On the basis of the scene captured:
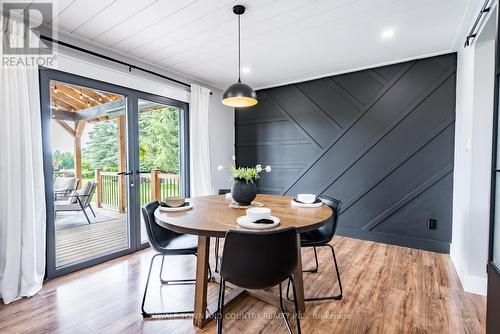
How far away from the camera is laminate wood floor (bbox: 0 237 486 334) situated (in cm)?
166

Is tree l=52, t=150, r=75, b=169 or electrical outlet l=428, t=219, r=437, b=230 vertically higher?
tree l=52, t=150, r=75, b=169

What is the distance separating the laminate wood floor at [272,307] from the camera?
1.66 metres

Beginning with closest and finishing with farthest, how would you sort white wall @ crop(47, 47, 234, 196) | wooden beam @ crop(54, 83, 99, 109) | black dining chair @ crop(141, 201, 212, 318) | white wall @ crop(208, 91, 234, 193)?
black dining chair @ crop(141, 201, 212, 318), white wall @ crop(47, 47, 234, 196), wooden beam @ crop(54, 83, 99, 109), white wall @ crop(208, 91, 234, 193)

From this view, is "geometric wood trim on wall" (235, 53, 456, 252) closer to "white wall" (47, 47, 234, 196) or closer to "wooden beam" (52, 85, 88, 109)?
"white wall" (47, 47, 234, 196)

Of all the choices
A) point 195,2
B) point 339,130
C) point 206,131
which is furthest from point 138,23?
point 339,130

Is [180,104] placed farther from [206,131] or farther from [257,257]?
[257,257]

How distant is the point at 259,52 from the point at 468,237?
9.46 feet

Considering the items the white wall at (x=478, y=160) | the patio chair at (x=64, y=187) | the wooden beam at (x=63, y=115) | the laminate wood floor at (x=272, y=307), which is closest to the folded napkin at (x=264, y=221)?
the laminate wood floor at (x=272, y=307)

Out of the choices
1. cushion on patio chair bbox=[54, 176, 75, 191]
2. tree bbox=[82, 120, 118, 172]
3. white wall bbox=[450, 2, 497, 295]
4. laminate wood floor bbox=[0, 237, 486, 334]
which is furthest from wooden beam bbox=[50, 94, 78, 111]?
white wall bbox=[450, 2, 497, 295]

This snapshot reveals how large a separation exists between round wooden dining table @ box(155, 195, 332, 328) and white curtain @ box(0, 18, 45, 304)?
1268 millimetres

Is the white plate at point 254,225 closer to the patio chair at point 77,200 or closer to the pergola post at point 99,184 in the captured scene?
the pergola post at point 99,184

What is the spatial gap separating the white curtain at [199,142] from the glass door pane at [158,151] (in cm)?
26

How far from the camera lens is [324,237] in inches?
81.1

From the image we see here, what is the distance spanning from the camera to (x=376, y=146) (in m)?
3.34
